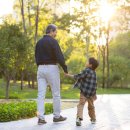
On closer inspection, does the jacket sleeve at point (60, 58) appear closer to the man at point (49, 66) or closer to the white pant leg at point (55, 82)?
the man at point (49, 66)

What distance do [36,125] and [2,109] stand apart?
1.27 meters

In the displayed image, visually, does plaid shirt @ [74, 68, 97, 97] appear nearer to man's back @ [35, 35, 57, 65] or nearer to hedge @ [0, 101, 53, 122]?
man's back @ [35, 35, 57, 65]

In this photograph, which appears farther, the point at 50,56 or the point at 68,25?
the point at 68,25

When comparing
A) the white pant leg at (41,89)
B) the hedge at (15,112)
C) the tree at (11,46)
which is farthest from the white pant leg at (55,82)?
the tree at (11,46)

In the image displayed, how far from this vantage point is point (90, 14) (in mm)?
53906

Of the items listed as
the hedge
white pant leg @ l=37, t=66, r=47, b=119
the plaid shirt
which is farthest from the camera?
the hedge

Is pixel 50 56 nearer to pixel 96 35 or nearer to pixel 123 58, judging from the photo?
pixel 96 35

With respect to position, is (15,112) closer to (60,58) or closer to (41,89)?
(41,89)

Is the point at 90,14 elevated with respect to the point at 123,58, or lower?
elevated

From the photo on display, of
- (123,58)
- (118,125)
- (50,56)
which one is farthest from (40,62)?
(123,58)

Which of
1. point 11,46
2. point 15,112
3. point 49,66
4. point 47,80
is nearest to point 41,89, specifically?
point 47,80

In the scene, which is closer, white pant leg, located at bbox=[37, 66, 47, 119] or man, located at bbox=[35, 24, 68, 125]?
white pant leg, located at bbox=[37, 66, 47, 119]

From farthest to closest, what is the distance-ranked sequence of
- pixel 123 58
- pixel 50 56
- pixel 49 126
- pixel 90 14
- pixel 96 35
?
pixel 123 58, pixel 96 35, pixel 90 14, pixel 50 56, pixel 49 126

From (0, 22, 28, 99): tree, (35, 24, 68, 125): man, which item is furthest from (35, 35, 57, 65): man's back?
(0, 22, 28, 99): tree
